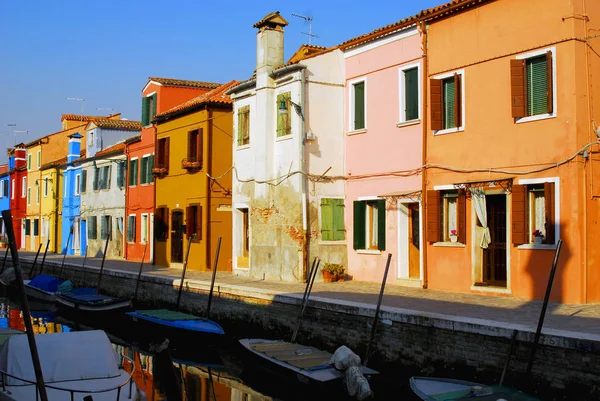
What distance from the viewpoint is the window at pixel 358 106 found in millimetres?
20453

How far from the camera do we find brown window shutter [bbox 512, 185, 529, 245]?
14.9 meters

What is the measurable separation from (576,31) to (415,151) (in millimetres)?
5340

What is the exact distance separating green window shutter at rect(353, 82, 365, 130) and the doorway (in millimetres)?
11099

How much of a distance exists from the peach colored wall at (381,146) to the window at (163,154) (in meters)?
11.6

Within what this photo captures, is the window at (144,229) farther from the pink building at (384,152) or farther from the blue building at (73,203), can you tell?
the pink building at (384,152)

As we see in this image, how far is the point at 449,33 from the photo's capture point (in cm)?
1734

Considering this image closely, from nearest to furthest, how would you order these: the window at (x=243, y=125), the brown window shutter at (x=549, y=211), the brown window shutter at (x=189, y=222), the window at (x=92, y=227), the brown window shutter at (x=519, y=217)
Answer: the brown window shutter at (x=549, y=211) < the brown window shutter at (x=519, y=217) < the window at (x=243, y=125) < the brown window shutter at (x=189, y=222) < the window at (x=92, y=227)

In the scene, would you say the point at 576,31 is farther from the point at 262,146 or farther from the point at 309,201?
the point at 262,146

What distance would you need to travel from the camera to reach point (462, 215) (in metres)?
16.7

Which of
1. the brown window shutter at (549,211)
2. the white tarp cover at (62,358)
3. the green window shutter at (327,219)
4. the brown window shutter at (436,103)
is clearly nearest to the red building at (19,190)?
the green window shutter at (327,219)

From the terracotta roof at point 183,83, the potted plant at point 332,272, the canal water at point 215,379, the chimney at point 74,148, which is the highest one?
the terracotta roof at point 183,83

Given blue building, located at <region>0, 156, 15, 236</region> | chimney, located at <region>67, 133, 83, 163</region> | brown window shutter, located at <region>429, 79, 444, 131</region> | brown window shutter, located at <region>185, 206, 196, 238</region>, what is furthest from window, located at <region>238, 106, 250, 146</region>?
blue building, located at <region>0, 156, 15, 236</region>

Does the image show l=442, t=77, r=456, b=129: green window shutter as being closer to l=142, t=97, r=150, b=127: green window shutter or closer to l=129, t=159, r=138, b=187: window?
l=142, t=97, r=150, b=127: green window shutter

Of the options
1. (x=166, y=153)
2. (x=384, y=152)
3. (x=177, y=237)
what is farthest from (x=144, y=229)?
(x=384, y=152)
